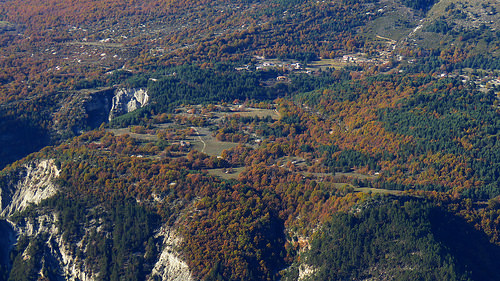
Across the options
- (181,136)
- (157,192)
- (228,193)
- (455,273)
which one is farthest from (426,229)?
(181,136)

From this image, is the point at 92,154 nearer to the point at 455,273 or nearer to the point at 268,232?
the point at 268,232

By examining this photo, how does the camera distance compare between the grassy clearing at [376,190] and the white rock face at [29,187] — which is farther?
the white rock face at [29,187]

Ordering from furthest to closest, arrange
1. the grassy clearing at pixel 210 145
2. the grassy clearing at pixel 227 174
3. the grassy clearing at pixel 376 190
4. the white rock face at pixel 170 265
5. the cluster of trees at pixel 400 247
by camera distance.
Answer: the grassy clearing at pixel 210 145
the grassy clearing at pixel 227 174
the grassy clearing at pixel 376 190
the white rock face at pixel 170 265
the cluster of trees at pixel 400 247

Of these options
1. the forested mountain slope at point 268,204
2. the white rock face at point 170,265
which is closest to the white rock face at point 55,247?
the forested mountain slope at point 268,204

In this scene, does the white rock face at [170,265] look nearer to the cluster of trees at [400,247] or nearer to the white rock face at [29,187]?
the cluster of trees at [400,247]

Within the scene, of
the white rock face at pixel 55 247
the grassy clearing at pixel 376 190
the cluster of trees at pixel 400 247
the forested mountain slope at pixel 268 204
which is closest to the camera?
the cluster of trees at pixel 400 247
